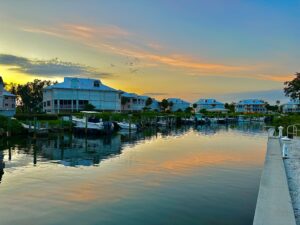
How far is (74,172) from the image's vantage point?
21.5 m

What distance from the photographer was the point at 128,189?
55.7ft

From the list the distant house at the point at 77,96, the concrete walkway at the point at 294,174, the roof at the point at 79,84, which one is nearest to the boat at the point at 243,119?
the distant house at the point at 77,96

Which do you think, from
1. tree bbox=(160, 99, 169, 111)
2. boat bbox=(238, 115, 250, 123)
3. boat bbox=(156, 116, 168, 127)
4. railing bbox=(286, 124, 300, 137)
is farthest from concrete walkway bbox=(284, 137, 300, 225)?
tree bbox=(160, 99, 169, 111)

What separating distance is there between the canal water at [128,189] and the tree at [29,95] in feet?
278

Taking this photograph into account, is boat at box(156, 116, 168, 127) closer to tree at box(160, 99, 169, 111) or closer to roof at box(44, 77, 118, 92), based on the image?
roof at box(44, 77, 118, 92)

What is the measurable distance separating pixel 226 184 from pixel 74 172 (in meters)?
8.93

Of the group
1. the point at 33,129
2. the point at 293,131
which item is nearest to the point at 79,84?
the point at 33,129


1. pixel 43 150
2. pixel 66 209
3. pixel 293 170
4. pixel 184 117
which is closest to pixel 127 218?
pixel 66 209

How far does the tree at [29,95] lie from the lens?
108875 millimetres

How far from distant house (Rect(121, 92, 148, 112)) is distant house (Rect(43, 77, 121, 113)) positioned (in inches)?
927

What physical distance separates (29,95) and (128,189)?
3921 inches

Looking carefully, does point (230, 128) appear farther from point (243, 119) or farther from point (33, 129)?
point (243, 119)

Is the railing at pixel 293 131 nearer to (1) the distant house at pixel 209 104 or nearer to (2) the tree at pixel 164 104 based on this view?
(2) the tree at pixel 164 104

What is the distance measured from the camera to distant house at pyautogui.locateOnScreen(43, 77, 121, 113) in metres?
85.7
